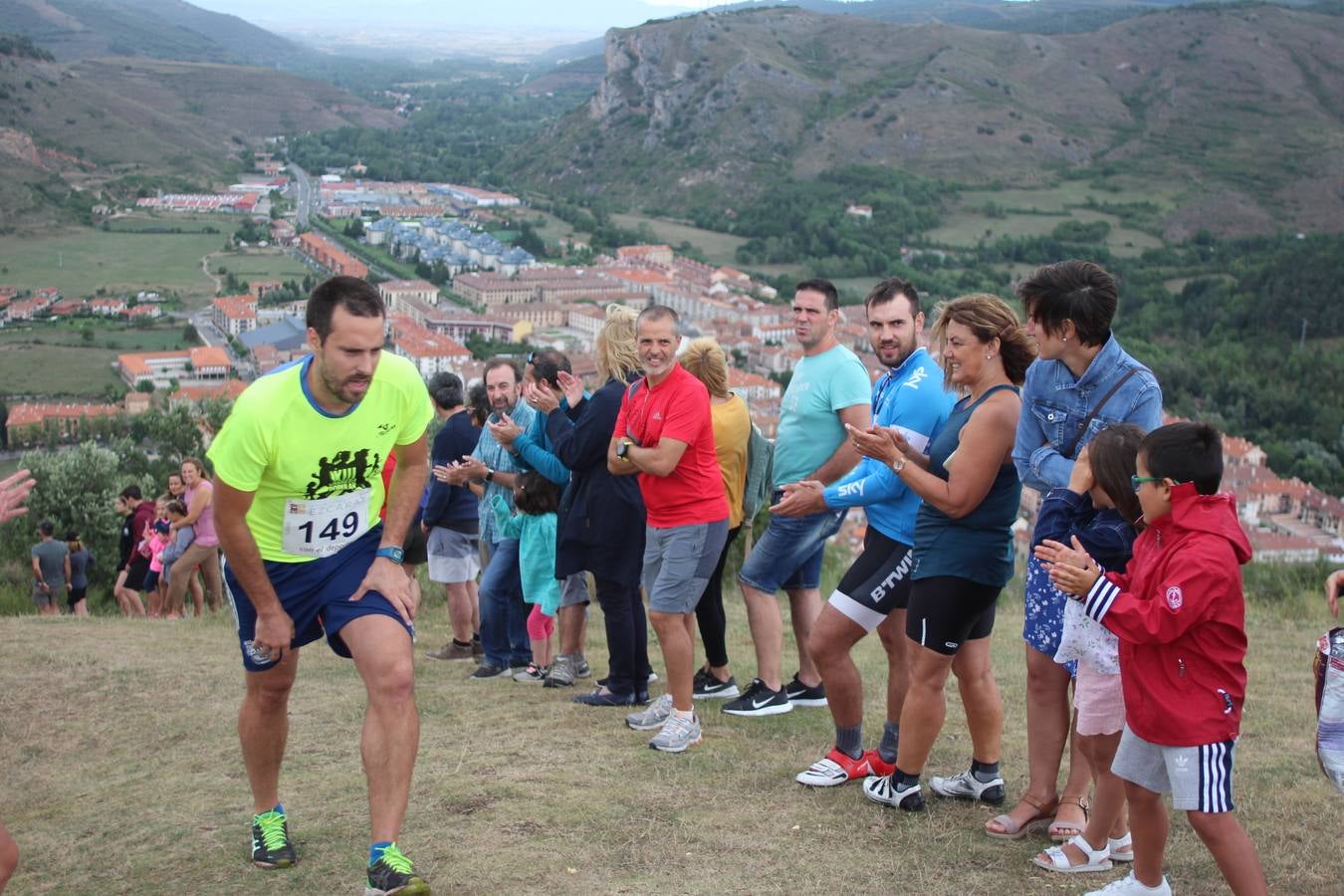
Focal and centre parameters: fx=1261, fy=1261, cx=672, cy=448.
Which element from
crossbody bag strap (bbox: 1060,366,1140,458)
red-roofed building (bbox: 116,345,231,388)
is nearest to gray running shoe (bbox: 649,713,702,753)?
crossbody bag strap (bbox: 1060,366,1140,458)

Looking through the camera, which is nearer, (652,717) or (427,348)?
(652,717)

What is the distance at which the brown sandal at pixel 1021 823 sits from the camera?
414 cm

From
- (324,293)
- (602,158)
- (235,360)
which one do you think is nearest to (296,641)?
(324,293)

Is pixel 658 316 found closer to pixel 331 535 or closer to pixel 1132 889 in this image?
pixel 331 535

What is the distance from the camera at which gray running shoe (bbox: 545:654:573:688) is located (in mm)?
6402

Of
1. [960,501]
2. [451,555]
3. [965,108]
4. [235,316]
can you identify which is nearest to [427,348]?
[235,316]

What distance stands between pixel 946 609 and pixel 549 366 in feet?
8.16

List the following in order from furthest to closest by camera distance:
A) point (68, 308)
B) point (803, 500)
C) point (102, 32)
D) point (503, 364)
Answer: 1. point (102, 32)
2. point (68, 308)
3. point (503, 364)
4. point (803, 500)

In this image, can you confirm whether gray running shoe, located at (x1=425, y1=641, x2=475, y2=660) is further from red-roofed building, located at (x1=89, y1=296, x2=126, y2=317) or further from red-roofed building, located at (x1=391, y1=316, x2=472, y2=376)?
red-roofed building, located at (x1=89, y1=296, x2=126, y2=317)

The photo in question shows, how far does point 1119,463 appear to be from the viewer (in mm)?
3602

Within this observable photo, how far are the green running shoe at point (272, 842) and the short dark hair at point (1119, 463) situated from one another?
2716 mm

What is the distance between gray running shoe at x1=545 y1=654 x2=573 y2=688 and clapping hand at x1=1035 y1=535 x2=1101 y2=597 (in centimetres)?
343

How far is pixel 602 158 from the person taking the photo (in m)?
113

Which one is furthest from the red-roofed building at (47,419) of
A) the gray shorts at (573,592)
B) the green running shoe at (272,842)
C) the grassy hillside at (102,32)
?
the grassy hillside at (102,32)
